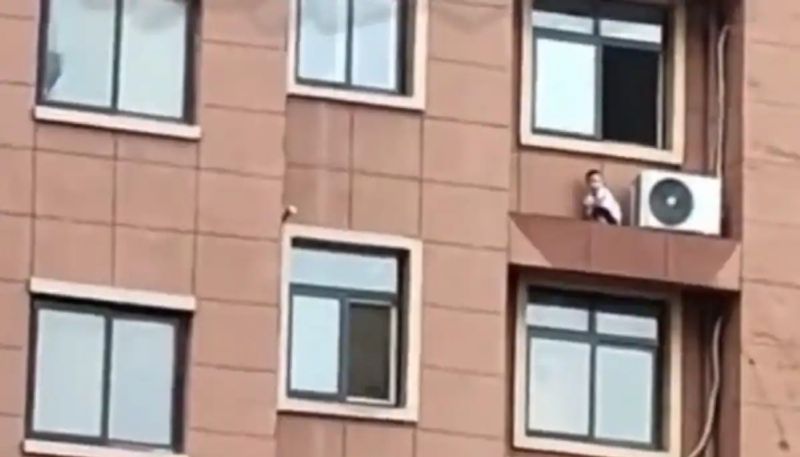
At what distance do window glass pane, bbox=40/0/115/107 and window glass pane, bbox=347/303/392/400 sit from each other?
1.97 meters

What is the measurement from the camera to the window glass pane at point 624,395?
20.5m

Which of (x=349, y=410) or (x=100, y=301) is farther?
(x=349, y=410)

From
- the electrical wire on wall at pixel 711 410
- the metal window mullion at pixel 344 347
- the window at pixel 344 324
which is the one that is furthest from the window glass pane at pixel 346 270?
the electrical wire on wall at pixel 711 410

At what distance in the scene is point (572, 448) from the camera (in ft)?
66.3

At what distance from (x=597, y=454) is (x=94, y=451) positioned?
3.23m

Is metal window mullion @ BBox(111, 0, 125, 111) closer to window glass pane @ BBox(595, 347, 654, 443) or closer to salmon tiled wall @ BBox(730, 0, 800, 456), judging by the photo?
window glass pane @ BBox(595, 347, 654, 443)

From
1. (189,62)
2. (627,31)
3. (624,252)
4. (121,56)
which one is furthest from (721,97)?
(121,56)

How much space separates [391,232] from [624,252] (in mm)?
1494

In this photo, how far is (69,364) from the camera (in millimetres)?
18922

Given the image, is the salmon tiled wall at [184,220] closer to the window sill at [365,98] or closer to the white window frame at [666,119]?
the window sill at [365,98]

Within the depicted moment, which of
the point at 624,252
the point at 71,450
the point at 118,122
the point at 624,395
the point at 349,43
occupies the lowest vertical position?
the point at 71,450

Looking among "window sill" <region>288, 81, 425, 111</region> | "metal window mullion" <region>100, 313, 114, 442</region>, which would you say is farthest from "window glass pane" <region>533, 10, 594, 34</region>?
"metal window mullion" <region>100, 313, 114, 442</region>

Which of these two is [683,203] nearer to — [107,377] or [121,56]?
[121,56]

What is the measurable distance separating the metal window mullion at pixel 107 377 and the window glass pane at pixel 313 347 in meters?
1.19
